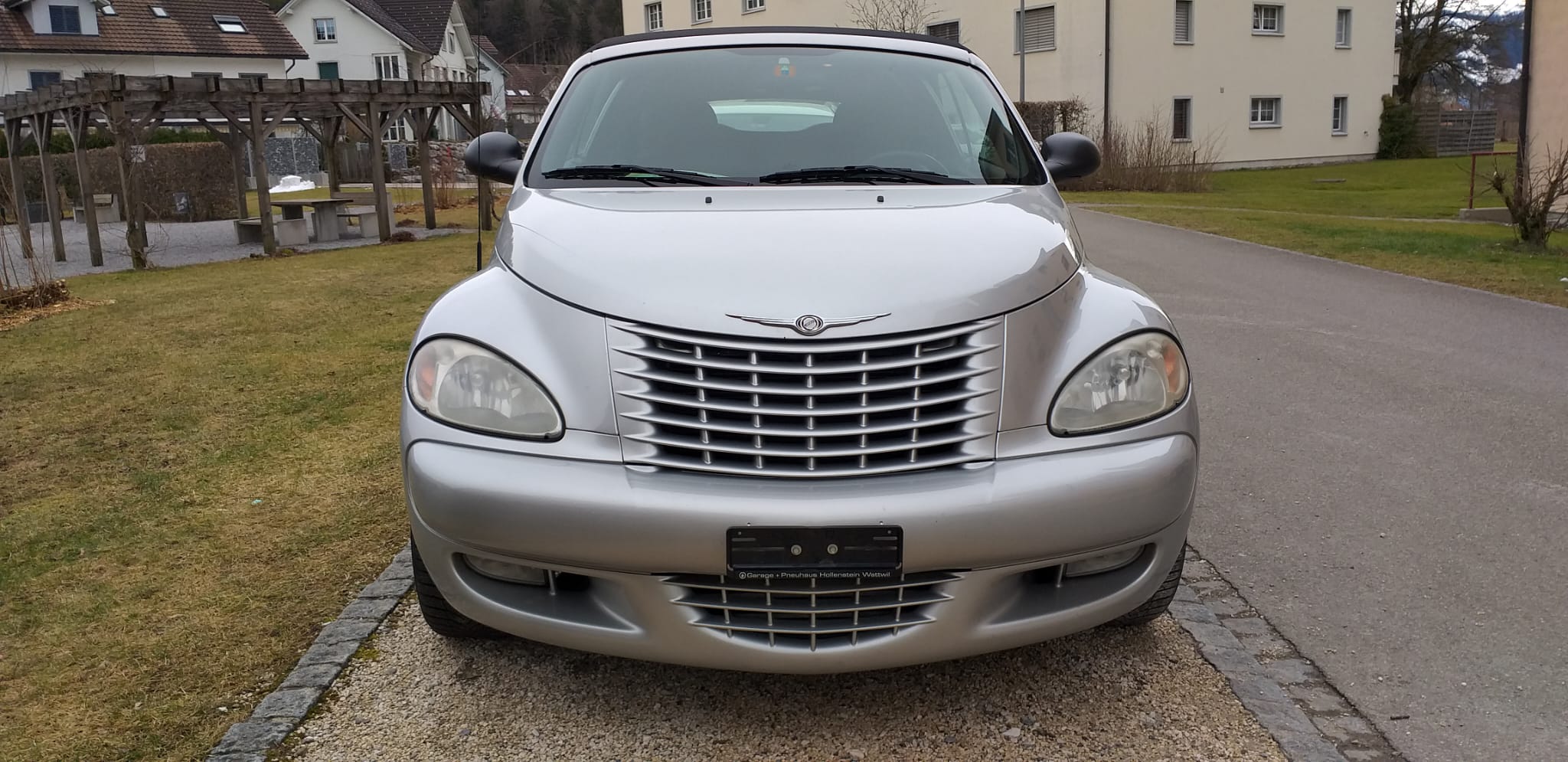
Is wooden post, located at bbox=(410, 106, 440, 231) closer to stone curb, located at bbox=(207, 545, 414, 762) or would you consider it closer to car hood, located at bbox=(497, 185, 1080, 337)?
stone curb, located at bbox=(207, 545, 414, 762)

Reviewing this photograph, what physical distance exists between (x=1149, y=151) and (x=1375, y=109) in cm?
1971

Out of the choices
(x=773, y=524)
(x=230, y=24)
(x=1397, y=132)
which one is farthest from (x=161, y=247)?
(x=1397, y=132)

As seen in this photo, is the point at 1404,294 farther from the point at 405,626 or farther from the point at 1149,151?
the point at 1149,151

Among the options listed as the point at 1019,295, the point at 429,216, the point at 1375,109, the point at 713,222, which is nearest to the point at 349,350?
the point at 713,222

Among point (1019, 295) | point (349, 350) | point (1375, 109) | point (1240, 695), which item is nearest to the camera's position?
point (1019, 295)

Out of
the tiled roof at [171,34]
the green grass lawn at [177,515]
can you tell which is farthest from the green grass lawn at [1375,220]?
the tiled roof at [171,34]

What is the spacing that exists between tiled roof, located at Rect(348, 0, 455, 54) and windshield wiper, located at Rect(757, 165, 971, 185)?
65.4 meters

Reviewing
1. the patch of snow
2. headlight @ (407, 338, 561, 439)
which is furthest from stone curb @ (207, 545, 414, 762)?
the patch of snow

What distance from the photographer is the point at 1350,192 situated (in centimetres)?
2902

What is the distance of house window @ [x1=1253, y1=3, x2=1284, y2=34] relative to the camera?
39.0m

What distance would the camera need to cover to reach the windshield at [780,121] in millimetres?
3809

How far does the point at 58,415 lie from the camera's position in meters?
7.04

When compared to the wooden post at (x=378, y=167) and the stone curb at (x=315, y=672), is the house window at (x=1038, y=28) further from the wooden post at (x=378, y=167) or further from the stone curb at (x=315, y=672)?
the stone curb at (x=315, y=672)

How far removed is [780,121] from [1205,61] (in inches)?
1483
